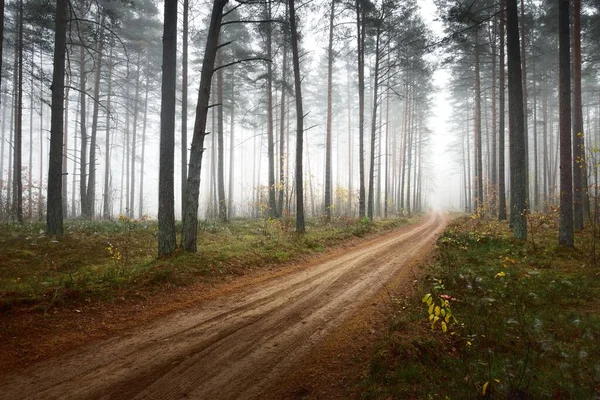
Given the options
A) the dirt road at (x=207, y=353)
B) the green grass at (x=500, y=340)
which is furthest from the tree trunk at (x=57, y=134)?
the green grass at (x=500, y=340)

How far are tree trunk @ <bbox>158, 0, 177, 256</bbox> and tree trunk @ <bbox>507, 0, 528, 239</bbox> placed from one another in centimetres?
1099

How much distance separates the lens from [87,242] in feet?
30.2

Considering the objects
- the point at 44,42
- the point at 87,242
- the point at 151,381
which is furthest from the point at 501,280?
the point at 44,42

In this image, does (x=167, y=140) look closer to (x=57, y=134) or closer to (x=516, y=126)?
(x=57, y=134)

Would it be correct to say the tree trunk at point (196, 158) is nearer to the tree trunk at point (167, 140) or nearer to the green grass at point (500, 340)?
the tree trunk at point (167, 140)

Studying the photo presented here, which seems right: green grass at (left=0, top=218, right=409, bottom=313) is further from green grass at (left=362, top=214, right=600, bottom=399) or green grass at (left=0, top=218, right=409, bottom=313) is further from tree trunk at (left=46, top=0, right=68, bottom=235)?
green grass at (left=362, top=214, right=600, bottom=399)

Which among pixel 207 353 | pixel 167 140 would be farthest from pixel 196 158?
pixel 207 353

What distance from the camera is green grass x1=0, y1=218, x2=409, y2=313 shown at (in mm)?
5062

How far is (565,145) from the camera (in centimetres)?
859

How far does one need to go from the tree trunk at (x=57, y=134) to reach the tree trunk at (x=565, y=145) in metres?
16.2

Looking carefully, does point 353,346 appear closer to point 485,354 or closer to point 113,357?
point 485,354

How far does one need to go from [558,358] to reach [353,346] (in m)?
2.41

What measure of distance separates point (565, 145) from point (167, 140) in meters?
11.7

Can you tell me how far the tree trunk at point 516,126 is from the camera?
9695 mm
